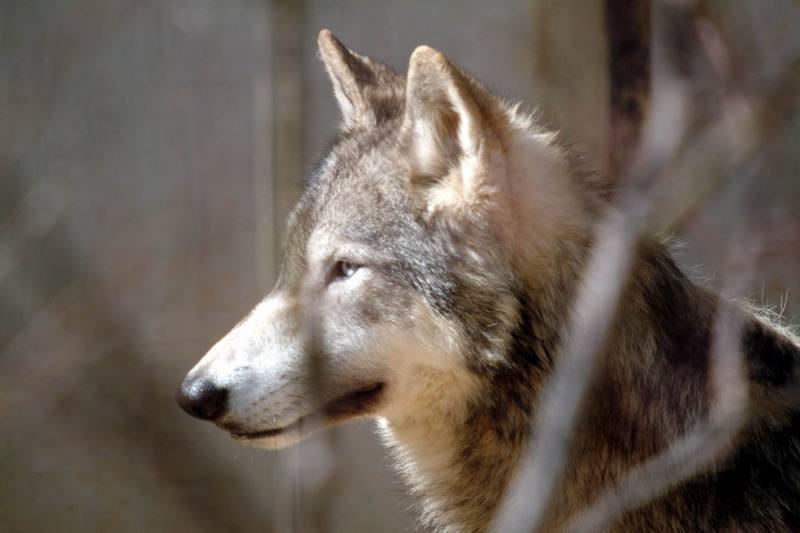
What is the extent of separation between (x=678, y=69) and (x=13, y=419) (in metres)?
3.18

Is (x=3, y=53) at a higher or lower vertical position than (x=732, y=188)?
higher

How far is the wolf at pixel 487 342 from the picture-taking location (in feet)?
8.19

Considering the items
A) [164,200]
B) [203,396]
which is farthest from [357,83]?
[164,200]

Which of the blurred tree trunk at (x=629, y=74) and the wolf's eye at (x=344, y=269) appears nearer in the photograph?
the wolf's eye at (x=344, y=269)

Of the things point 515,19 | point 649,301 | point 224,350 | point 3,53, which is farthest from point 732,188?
point 3,53

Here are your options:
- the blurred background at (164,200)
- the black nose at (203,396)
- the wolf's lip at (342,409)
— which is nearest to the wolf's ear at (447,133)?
the wolf's lip at (342,409)

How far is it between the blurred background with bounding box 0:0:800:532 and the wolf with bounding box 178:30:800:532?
149 centimetres

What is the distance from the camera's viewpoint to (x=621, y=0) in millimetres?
4223

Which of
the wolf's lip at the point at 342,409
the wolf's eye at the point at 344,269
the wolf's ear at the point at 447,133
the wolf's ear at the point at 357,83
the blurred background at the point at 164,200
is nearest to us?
the wolf's ear at the point at 447,133

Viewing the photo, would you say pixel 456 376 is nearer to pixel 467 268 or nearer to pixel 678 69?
pixel 467 268

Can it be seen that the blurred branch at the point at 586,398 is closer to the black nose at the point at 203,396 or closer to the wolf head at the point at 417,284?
the wolf head at the point at 417,284

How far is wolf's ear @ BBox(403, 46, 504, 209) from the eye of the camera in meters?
2.48

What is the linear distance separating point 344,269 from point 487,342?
46 cm

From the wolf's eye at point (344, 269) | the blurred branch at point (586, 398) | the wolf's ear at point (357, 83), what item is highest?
the wolf's ear at point (357, 83)
